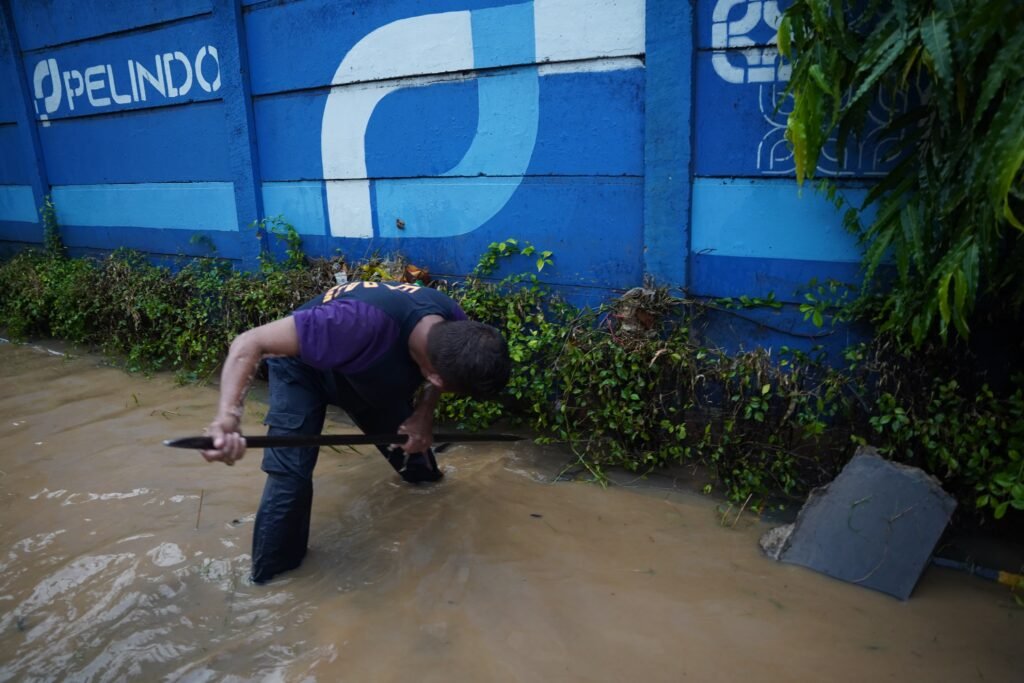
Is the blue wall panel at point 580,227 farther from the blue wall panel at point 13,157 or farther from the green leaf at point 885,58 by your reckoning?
the blue wall panel at point 13,157

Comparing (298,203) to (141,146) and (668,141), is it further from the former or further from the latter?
(668,141)

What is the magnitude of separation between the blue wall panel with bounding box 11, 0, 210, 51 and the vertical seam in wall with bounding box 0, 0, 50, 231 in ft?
0.24

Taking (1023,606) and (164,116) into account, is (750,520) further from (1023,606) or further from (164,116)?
(164,116)

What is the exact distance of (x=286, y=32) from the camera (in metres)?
4.75

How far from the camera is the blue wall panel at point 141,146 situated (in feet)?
17.7

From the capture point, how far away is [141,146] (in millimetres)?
5898

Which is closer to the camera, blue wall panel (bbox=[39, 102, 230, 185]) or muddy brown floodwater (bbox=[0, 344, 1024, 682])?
muddy brown floodwater (bbox=[0, 344, 1024, 682])

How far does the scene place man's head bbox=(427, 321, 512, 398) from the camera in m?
2.42

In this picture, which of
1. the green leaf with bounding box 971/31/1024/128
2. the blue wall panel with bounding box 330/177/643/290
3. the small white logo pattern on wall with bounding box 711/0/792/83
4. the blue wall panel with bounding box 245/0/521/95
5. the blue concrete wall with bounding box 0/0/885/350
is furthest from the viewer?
the blue wall panel with bounding box 245/0/521/95

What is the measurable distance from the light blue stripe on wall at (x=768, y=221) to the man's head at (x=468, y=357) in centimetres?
151

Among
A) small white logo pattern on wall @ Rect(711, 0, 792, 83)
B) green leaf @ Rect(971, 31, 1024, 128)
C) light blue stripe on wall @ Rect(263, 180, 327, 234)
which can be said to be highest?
small white logo pattern on wall @ Rect(711, 0, 792, 83)

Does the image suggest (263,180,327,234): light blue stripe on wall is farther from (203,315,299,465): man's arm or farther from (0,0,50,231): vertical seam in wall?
(0,0,50,231): vertical seam in wall

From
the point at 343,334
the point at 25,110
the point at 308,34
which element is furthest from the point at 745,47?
the point at 25,110

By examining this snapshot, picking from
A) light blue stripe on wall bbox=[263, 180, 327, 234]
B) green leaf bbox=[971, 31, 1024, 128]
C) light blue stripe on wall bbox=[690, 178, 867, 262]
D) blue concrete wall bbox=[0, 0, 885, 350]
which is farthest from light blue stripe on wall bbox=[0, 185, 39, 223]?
green leaf bbox=[971, 31, 1024, 128]
